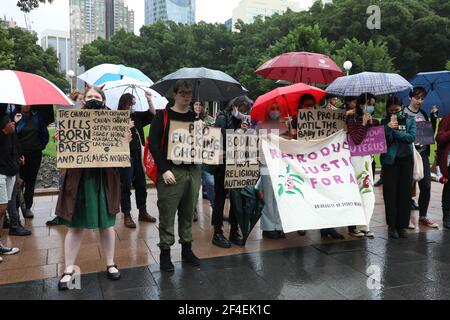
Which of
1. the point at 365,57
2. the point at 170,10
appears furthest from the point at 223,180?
the point at 170,10

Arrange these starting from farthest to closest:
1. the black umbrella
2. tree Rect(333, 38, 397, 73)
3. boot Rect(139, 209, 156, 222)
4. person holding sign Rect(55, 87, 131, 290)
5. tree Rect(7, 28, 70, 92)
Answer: tree Rect(7, 28, 70, 92), tree Rect(333, 38, 397, 73), boot Rect(139, 209, 156, 222), the black umbrella, person holding sign Rect(55, 87, 131, 290)

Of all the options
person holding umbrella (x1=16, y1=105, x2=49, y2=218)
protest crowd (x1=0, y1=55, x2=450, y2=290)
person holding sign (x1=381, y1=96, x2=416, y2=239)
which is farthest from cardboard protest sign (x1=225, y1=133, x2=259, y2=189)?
person holding umbrella (x1=16, y1=105, x2=49, y2=218)

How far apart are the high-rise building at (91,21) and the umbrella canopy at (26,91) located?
49.4m

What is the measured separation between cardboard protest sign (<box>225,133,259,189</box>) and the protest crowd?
1cm

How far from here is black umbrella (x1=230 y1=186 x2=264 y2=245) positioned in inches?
186

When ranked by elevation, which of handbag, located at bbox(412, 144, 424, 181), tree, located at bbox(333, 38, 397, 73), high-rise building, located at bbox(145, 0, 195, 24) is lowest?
handbag, located at bbox(412, 144, 424, 181)

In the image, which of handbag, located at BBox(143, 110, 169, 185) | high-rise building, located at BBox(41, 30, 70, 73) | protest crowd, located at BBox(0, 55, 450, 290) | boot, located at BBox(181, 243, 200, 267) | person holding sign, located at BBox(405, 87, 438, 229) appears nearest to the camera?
protest crowd, located at BBox(0, 55, 450, 290)

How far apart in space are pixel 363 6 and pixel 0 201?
1434 inches

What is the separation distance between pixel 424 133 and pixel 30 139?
523cm

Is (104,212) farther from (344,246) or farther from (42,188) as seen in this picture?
(42,188)

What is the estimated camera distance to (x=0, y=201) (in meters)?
4.44

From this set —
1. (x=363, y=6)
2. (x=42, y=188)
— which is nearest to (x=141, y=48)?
(x=363, y=6)

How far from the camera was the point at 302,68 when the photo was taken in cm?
610

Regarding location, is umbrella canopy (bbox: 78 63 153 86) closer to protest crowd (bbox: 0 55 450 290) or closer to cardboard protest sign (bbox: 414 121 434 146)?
protest crowd (bbox: 0 55 450 290)
